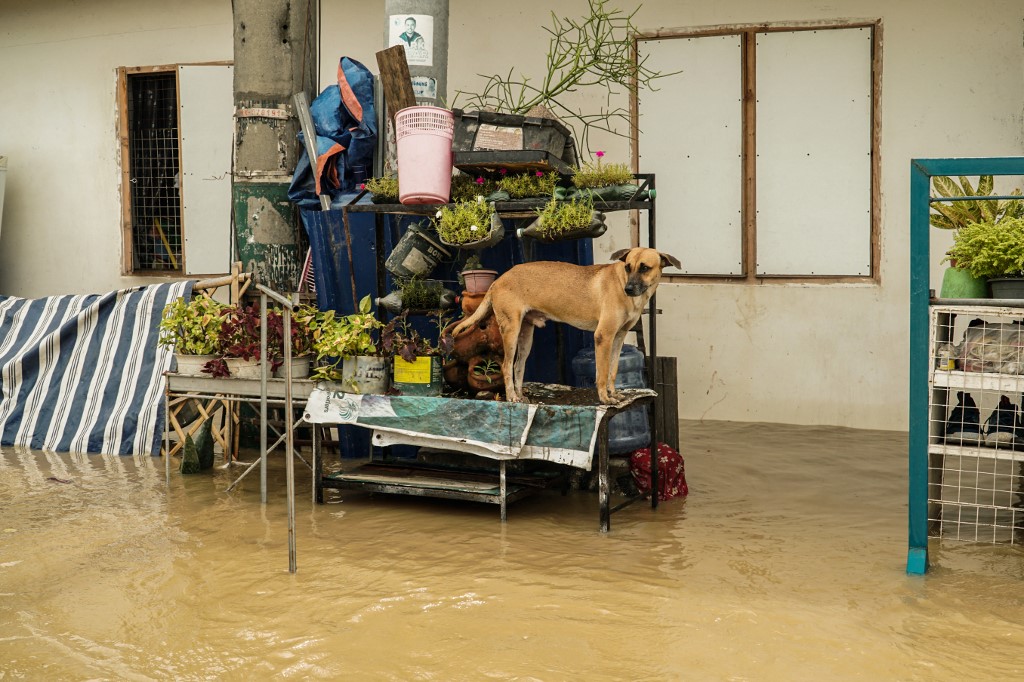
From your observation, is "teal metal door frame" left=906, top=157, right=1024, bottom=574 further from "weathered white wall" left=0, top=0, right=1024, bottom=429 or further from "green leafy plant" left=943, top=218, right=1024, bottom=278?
"weathered white wall" left=0, top=0, right=1024, bottom=429

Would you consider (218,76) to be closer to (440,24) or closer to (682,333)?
(440,24)

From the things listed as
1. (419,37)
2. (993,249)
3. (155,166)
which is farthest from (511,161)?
(155,166)

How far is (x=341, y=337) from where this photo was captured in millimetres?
5727

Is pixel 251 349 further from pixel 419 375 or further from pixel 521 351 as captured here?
pixel 521 351

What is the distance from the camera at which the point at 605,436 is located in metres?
5.27

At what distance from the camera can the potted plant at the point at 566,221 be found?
17.7 ft

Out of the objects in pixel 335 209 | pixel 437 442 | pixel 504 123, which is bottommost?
pixel 437 442

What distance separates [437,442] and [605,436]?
38.1 inches

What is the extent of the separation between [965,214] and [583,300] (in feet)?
6.56

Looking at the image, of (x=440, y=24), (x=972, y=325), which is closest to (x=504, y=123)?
(x=440, y=24)

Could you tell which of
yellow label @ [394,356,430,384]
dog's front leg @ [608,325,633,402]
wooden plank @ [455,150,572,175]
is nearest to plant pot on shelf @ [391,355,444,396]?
yellow label @ [394,356,430,384]

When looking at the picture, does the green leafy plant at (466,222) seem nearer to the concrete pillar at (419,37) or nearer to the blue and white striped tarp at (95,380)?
the concrete pillar at (419,37)

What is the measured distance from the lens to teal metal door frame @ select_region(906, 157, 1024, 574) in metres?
4.47

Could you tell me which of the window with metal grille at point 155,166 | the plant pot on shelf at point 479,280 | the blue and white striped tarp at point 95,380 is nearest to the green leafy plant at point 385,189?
the plant pot on shelf at point 479,280
